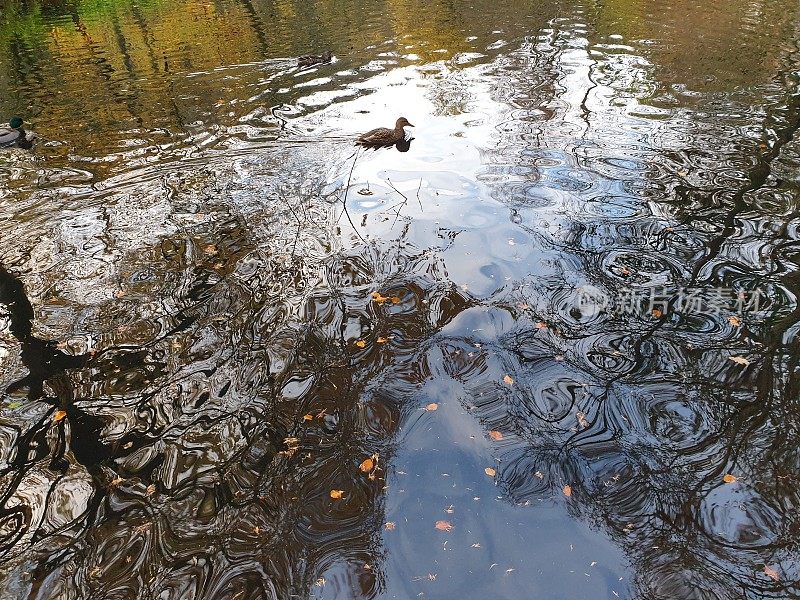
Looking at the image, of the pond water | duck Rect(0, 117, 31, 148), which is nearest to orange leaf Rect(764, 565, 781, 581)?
the pond water

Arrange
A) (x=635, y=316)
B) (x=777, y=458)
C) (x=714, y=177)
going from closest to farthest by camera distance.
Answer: (x=777, y=458)
(x=635, y=316)
(x=714, y=177)

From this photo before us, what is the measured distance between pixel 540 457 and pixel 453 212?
142 inches

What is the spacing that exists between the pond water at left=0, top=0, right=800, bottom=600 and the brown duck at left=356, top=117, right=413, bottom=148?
155mm

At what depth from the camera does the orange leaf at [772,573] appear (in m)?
2.81

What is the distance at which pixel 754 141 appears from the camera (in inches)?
303

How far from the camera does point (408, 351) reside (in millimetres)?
4480

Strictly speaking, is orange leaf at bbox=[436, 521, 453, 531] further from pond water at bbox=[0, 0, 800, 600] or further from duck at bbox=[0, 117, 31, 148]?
duck at bbox=[0, 117, 31, 148]

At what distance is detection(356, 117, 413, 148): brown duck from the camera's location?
7824mm

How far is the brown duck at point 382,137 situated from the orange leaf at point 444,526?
5999mm

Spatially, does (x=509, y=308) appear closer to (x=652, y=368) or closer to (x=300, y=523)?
(x=652, y=368)

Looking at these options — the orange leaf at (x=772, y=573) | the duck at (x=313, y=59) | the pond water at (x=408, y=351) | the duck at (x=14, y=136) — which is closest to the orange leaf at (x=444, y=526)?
the pond water at (x=408, y=351)

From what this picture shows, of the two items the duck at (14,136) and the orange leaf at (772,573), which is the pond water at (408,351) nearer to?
the orange leaf at (772,573)

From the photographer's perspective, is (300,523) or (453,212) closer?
(300,523)

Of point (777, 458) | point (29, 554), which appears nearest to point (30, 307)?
point (29, 554)
